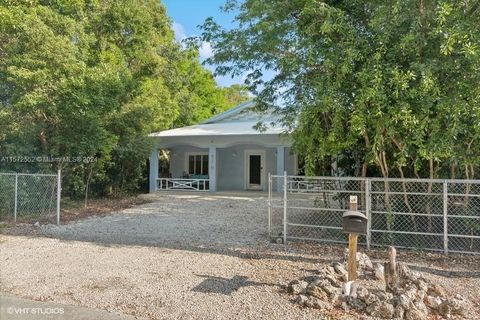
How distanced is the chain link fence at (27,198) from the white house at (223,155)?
6.42 m

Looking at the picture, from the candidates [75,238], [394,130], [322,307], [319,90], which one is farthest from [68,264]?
[394,130]

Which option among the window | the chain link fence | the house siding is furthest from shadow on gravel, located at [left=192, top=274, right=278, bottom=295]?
the window


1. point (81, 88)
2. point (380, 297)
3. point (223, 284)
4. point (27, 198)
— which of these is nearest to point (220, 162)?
point (81, 88)

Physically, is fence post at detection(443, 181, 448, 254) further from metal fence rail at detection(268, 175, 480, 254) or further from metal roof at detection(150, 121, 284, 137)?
metal roof at detection(150, 121, 284, 137)

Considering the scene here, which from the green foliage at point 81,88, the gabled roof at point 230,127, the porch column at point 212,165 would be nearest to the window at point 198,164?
the gabled roof at point 230,127

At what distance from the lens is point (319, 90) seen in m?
6.36

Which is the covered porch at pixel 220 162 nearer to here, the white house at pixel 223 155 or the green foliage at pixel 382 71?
the white house at pixel 223 155

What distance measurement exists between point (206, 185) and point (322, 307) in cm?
1491

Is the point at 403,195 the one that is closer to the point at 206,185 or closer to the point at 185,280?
the point at 185,280

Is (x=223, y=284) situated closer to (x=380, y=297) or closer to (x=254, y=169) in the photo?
(x=380, y=297)

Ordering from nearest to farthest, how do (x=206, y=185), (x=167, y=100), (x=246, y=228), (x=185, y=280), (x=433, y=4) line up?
(x=185, y=280) → (x=433, y=4) → (x=246, y=228) → (x=167, y=100) → (x=206, y=185)

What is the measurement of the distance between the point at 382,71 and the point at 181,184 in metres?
13.5

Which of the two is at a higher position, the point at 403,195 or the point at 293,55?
the point at 293,55

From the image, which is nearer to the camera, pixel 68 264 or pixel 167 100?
pixel 68 264
